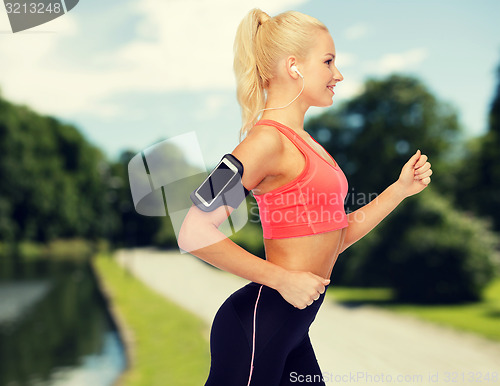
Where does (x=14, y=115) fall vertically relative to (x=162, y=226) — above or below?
above

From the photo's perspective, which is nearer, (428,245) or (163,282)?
(428,245)

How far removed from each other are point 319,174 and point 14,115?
4765 centimetres

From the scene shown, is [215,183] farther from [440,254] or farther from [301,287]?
[440,254]

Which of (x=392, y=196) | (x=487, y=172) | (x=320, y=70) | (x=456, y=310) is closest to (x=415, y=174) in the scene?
(x=392, y=196)

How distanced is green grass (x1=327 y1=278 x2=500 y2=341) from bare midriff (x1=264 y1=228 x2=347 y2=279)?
12508 mm

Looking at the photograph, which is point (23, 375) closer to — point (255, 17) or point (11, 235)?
point (255, 17)

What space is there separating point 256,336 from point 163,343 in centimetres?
1264

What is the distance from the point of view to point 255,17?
87.3 inches

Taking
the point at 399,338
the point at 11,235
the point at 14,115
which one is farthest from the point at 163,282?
the point at 14,115

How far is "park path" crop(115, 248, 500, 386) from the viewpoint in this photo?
33.4 feet

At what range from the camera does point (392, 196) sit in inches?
100

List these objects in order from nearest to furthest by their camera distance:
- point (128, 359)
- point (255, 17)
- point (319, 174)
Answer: point (319, 174) < point (255, 17) < point (128, 359)

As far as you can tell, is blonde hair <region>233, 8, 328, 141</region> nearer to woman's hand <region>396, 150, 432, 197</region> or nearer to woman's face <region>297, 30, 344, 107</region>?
woman's face <region>297, 30, 344, 107</region>

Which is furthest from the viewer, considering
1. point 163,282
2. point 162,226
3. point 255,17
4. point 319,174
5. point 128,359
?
point 162,226
